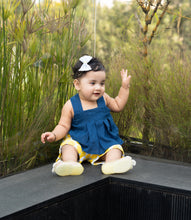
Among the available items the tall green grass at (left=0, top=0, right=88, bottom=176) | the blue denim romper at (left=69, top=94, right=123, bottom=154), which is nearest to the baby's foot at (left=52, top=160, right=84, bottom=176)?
the blue denim romper at (left=69, top=94, right=123, bottom=154)

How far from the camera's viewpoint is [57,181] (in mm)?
2080

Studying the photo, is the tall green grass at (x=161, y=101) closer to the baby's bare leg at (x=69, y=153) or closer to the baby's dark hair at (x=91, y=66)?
the baby's dark hair at (x=91, y=66)

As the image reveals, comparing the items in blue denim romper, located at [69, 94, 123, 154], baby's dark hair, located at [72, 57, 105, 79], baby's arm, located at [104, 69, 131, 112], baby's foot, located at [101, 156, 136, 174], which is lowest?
baby's foot, located at [101, 156, 136, 174]

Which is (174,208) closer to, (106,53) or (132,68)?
(132,68)

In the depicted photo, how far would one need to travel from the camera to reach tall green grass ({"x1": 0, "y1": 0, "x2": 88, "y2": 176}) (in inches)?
87.0

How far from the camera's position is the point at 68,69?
103 inches

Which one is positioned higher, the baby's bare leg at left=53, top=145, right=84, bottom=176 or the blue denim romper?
the blue denim romper

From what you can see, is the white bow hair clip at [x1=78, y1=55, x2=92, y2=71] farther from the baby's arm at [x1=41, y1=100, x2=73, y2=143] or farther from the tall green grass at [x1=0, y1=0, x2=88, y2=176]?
the baby's arm at [x1=41, y1=100, x2=73, y2=143]

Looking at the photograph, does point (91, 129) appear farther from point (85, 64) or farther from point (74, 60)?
point (74, 60)

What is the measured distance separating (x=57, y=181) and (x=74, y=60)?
3.24ft

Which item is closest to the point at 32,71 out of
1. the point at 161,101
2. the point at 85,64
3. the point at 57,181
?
the point at 85,64

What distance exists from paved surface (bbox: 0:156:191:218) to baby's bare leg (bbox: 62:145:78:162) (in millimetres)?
114

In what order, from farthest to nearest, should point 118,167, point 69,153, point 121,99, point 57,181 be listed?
point 121,99, point 69,153, point 118,167, point 57,181

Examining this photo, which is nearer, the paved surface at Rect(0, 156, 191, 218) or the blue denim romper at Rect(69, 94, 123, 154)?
the paved surface at Rect(0, 156, 191, 218)
